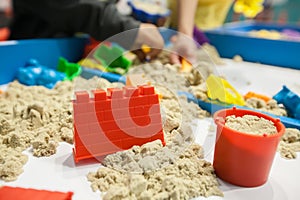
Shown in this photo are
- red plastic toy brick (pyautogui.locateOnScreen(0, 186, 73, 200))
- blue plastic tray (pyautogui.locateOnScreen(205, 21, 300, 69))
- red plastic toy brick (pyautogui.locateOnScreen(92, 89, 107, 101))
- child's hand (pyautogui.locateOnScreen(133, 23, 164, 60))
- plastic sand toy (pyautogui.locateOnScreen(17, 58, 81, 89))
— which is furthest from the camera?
blue plastic tray (pyautogui.locateOnScreen(205, 21, 300, 69))

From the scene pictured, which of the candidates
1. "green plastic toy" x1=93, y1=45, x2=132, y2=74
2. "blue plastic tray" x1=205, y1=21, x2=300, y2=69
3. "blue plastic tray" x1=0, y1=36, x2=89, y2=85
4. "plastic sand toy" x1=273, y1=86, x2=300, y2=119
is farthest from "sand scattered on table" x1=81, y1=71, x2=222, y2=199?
"blue plastic tray" x1=205, y1=21, x2=300, y2=69

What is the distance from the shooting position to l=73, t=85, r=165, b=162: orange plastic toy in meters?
0.52

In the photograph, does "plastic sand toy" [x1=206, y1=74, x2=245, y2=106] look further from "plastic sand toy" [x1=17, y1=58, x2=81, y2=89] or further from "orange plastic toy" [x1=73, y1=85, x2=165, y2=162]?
"plastic sand toy" [x1=17, y1=58, x2=81, y2=89]

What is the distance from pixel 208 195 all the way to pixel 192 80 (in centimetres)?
49

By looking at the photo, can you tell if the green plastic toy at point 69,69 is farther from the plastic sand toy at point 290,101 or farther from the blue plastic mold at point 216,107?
the plastic sand toy at point 290,101

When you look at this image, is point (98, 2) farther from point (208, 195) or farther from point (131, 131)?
point (208, 195)

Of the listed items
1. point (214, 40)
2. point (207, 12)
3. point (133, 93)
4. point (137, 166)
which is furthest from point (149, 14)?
point (137, 166)

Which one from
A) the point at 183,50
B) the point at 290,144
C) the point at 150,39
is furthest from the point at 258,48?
the point at 290,144

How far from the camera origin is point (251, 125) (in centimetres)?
50

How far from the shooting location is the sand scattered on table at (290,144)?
59 centimetres

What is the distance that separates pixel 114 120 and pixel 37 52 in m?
0.67

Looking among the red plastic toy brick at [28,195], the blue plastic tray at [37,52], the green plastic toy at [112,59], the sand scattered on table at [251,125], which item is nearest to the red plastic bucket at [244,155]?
the sand scattered on table at [251,125]

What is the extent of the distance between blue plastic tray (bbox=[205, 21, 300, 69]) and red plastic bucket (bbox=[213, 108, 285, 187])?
0.85 meters

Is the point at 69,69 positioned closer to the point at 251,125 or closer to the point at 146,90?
the point at 146,90
